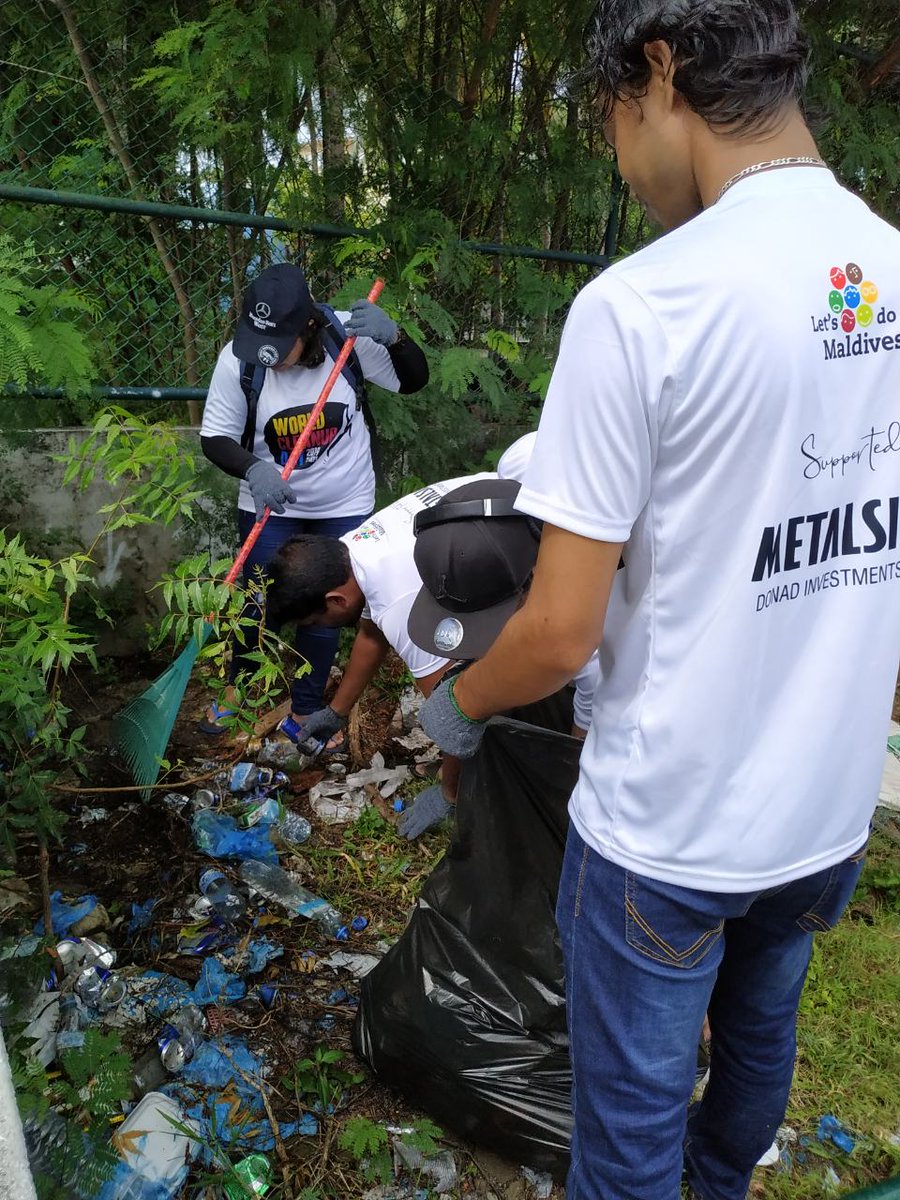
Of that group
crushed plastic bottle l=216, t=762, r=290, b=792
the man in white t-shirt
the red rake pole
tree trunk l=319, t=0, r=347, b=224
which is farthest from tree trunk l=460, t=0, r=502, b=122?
the man in white t-shirt

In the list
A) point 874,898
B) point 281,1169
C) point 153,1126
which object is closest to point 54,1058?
point 153,1126

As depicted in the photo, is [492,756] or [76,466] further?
[76,466]

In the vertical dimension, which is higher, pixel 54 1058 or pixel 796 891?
pixel 796 891

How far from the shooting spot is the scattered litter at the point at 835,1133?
207cm

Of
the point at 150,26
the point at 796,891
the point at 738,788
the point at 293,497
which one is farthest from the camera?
the point at 150,26

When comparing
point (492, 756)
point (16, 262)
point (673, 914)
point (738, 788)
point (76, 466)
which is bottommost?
point (492, 756)

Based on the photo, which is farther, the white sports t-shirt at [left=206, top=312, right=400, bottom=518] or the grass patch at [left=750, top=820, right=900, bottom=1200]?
the white sports t-shirt at [left=206, top=312, right=400, bottom=518]

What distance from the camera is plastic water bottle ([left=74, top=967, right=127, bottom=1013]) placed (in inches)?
82.3

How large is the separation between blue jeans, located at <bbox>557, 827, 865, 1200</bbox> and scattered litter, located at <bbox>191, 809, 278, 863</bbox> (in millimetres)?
1640

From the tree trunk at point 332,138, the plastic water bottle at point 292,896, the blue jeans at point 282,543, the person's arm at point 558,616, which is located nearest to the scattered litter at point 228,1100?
the plastic water bottle at point 292,896

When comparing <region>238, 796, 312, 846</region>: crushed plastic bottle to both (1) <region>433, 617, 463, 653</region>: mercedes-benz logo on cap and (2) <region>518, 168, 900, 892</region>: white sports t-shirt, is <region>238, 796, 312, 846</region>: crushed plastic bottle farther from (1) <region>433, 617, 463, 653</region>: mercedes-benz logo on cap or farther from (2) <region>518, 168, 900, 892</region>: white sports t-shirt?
(2) <region>518, 168, 900, 892</region>: white sports t-shirt

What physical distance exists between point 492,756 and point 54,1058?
117 centimetres

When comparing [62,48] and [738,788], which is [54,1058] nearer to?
[738,788]

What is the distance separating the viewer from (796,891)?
1.22 meters
